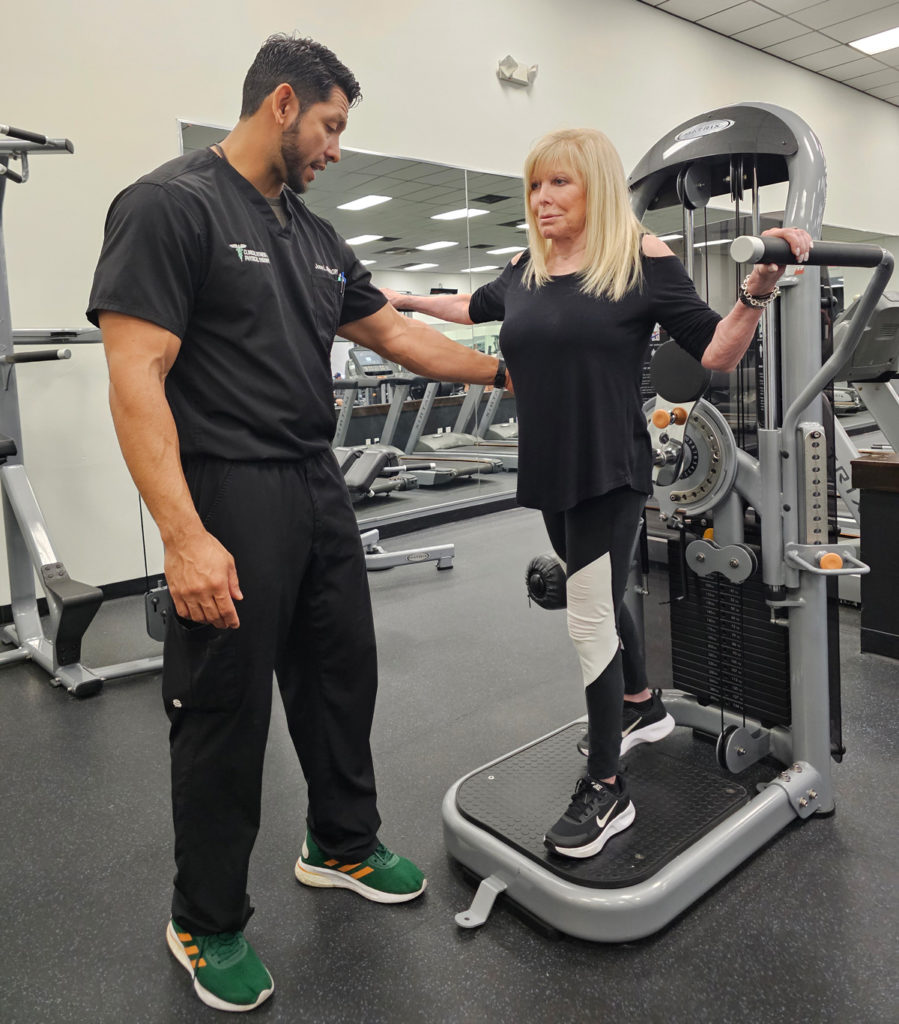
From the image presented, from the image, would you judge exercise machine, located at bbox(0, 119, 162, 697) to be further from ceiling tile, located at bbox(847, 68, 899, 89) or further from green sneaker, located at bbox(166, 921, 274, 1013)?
ceiling tile, located at bbox(847, 68, 899, 89)

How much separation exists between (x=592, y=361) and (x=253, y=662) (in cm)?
82

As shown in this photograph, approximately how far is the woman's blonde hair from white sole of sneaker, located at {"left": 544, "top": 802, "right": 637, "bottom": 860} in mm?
1069

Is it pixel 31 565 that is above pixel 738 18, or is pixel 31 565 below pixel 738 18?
below

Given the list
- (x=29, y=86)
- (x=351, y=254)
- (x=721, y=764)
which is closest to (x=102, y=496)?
(x=29, y=86)

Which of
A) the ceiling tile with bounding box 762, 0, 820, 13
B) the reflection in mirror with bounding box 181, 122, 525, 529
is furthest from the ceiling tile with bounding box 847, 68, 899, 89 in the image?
the reflection in mirror with bounding box 181, 122, 525, 529

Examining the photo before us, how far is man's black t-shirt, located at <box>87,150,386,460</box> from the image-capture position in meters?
1.19

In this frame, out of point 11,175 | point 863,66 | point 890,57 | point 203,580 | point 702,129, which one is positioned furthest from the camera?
point 863,66

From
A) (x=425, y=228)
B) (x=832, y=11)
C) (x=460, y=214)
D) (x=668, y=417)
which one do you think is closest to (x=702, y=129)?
(x=668, y=417)

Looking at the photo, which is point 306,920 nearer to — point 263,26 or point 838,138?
point 263,26

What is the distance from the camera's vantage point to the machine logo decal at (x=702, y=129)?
185cm

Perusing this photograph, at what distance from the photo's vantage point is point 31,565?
10.9 ft

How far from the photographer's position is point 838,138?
907 cm

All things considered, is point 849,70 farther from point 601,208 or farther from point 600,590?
point 600,590

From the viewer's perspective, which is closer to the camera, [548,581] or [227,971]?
[227,971]
